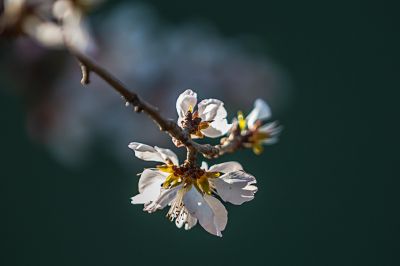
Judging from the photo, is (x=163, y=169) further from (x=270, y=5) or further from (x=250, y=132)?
(x=270, y=5)

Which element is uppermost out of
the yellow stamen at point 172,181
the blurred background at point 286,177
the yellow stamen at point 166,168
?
the blurred background at point 286,177

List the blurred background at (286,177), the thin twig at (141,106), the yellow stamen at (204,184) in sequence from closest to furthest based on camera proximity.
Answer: the thin twig at (141,106), the yellow stamen at (204,184), the blurred background at (286,177)

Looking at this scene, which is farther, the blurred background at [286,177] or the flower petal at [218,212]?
the blurred background at [286,177]

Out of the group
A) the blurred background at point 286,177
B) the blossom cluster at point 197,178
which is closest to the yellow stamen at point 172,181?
the blossom cluster at point 197,178

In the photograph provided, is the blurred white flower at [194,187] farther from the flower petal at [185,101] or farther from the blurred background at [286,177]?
the blurred background at [286,177]

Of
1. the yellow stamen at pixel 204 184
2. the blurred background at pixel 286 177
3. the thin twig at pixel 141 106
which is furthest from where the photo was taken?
the blurred background at pixel 286 177

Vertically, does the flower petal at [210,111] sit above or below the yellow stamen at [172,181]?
above

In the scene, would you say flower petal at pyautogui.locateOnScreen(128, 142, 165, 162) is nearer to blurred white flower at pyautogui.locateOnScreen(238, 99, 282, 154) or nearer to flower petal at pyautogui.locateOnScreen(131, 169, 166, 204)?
flower petal at pyautogui.locateOnScreen(131, 169, 166, 204)
